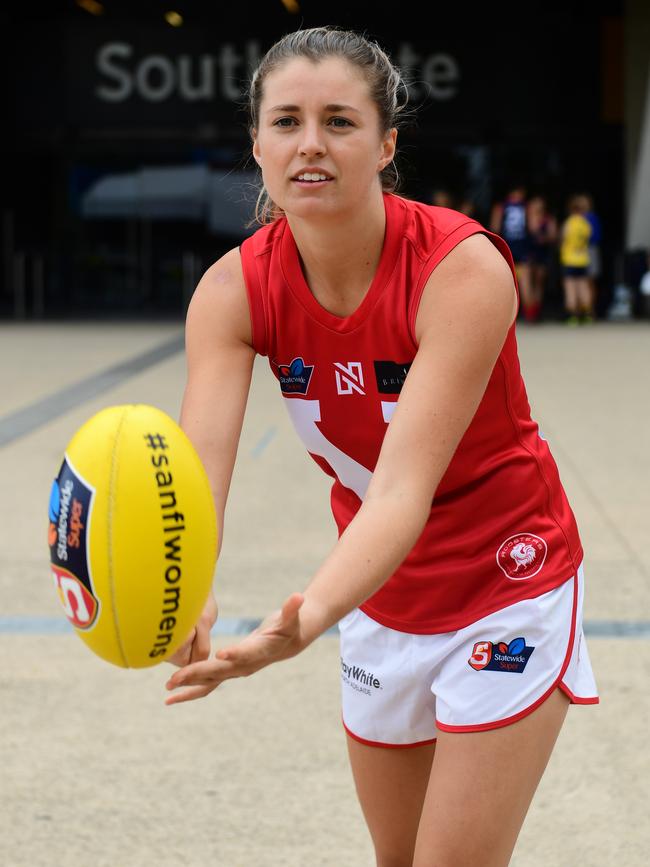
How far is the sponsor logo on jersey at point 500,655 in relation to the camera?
8.32ft

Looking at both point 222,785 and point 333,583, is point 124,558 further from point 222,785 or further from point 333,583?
point 222,785

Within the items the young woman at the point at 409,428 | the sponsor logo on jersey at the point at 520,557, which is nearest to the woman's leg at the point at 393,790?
the young woman at the point at 409,428

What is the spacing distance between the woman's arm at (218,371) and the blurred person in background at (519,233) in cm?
1790

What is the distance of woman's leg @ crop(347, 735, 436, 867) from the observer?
108 inches

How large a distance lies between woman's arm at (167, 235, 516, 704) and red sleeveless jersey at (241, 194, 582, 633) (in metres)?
0.07

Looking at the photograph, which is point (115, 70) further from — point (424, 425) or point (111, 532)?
point (111, 532)

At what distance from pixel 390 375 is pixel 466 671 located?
1.89ft

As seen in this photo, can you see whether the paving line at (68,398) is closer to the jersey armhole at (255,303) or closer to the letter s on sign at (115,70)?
the jersey armhole at (255,303)

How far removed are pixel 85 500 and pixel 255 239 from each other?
0.73 meters

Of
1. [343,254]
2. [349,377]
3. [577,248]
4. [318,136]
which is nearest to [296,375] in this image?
[349,377]

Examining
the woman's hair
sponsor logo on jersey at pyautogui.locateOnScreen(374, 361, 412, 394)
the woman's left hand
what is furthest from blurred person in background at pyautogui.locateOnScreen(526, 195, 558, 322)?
the woman's left hand

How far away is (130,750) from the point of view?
4.30 metres

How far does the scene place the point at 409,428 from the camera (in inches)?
88.0

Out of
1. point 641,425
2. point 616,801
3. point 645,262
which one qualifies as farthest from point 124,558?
point 645,262
